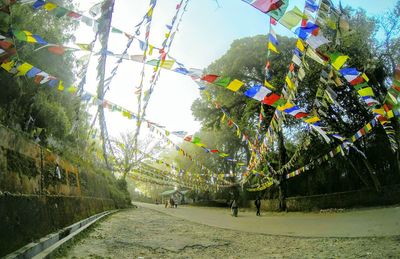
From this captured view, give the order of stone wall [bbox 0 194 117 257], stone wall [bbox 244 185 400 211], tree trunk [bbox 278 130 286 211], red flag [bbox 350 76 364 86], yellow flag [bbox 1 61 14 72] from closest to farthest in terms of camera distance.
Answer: stone wall [bbox 0 194 117 257]
yellow flag [bbox 1 61 14 72]
red flag [bbox 350 76 364 86]
stone wall [bbox 244 185 400 211]
tree trunk [bbox 278 130 286 211]

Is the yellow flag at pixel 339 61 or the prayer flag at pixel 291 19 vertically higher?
the prayer flag at pixel 291 19

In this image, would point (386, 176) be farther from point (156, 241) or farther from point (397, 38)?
point (156, 241)

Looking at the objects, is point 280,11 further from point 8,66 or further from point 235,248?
point 8,66

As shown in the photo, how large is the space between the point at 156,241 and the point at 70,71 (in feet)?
20.1

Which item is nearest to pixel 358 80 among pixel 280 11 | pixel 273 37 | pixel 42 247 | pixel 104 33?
pixel 273 37

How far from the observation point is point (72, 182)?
8086 millimetres

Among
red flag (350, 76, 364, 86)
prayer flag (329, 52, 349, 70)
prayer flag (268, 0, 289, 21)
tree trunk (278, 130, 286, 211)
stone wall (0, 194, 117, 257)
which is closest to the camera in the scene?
stone wall (0, 194, 117, 257)

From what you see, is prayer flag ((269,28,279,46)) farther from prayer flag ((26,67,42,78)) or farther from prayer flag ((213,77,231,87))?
prayer flag ((26,67,42,78))

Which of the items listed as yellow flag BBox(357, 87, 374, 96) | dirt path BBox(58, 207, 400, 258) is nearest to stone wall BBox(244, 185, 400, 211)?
dirt path BBox(58, 207, 400, 258)

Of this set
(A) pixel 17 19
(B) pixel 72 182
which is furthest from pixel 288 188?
(A) pixel 17 19

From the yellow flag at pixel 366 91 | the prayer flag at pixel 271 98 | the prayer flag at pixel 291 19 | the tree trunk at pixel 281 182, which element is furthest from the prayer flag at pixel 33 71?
the tree trunk at pixel 281 182

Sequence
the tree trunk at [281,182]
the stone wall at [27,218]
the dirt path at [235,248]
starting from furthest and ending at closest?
the tree trunk at [281,182], the dirt path at [235,248], the stone wall at [27,218]

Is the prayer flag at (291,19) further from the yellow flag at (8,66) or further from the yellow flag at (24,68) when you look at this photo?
the yellow flag at (8,66)

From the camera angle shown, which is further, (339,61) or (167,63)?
(167,63)
